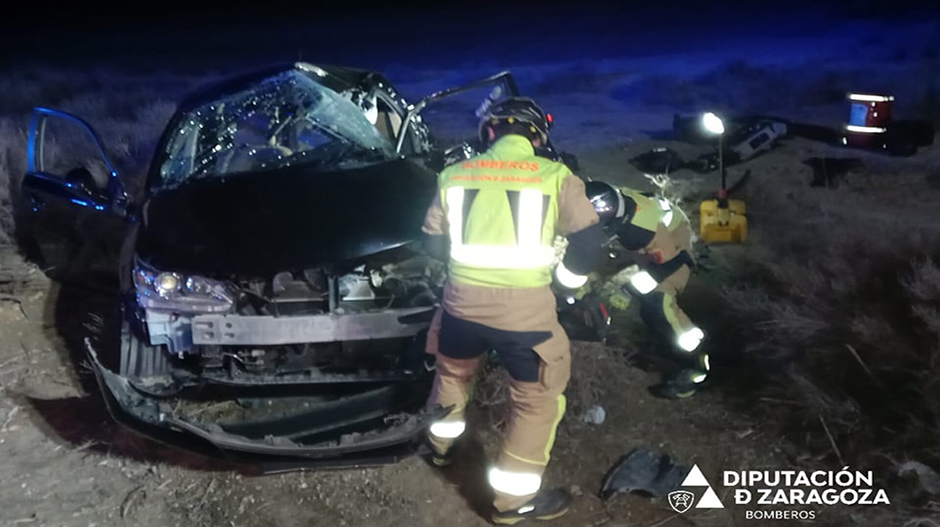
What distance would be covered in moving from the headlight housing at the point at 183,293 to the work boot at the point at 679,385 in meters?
2.35

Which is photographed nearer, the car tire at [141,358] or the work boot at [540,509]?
the work boot at [540,509]

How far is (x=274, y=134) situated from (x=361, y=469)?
215cm

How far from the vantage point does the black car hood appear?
3.79m

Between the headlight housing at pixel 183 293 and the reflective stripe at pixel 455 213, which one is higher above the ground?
the reflective stripe at pixel 455 213

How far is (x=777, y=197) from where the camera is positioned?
7406 millimetres

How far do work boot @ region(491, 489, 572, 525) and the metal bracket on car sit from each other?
38.6 inches

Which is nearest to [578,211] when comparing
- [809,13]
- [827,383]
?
[827,383]

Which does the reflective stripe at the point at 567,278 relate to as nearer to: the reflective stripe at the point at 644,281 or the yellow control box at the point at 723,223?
the reflective stripe at the point at 644,281

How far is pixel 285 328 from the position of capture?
12.1ft

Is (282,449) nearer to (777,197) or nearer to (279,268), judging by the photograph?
(279,268)

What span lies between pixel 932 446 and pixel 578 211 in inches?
78.1

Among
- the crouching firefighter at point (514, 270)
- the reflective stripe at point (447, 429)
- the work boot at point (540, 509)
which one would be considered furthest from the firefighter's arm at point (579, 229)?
the work boot at point (540, 509)

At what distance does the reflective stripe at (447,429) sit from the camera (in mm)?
3811

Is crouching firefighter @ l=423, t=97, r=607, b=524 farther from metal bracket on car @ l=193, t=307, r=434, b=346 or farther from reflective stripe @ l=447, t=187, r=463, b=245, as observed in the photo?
metal bracket on car @ l=193, t=307, r=434, b=346
